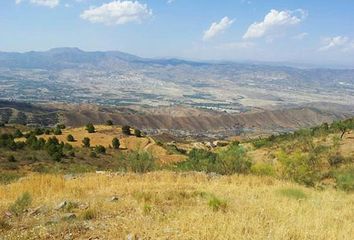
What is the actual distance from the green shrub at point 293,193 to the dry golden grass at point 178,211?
→ 0.09m

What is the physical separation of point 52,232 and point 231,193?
5.52m

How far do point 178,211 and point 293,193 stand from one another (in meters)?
4.16

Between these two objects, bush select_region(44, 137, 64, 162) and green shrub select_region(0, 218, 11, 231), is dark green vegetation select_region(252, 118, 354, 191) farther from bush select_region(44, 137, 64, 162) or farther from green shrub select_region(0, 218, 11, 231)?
bush select_region(44, 137, 64, 162)

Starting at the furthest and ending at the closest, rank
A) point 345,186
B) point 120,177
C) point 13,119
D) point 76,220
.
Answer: point 13,119 → point 345,186 → point 120,177 → point 76,220

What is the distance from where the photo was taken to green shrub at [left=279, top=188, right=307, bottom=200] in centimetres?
1130

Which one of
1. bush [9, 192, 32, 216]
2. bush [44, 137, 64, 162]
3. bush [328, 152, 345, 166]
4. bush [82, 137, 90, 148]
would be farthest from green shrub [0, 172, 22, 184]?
bush [82, 137, 90, 148]

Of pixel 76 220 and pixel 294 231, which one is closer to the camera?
pixel 294 231

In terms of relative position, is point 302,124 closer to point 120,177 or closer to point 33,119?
point 33,119

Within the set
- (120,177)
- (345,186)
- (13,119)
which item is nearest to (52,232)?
(120,177)

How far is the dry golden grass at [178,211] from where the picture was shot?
271 inches

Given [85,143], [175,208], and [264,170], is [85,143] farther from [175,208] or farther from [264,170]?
[175,208]

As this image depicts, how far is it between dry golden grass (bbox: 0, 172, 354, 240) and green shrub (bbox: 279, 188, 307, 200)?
0.09 metres

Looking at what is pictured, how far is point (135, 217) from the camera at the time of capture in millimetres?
8070

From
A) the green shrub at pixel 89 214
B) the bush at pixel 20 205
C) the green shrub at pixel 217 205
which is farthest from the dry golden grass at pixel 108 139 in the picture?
the green shrub at pixel 89 214
